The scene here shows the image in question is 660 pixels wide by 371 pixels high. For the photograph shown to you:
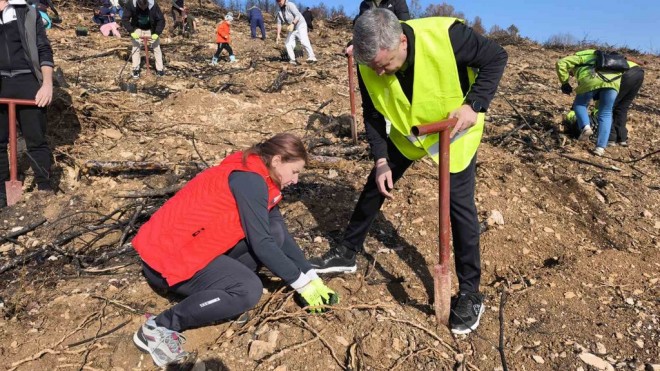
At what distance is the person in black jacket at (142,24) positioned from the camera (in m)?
7.31

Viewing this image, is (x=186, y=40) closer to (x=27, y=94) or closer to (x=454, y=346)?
(x=27, y=94)

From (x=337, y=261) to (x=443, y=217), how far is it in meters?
0.91

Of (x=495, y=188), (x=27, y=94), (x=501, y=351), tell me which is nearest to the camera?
(x=501, y=351)

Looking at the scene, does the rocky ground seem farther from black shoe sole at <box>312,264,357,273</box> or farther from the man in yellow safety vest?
the man in yellow safety vest

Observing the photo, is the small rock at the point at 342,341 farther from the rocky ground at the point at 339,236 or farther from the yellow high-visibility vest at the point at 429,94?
the yellow high-visibility vest at the point at 429,94

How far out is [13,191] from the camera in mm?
3639

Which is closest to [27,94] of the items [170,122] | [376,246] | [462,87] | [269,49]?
[170,122]

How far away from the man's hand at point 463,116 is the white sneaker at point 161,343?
5.25ft

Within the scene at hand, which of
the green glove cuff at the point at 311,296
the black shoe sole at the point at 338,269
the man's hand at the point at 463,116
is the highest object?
the man's hand at the point at 463,116

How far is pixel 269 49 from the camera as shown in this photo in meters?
11.3

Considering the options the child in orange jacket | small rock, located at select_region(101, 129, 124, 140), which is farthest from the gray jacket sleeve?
the child in orange jacket

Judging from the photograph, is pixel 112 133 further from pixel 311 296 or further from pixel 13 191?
pixel 311 296

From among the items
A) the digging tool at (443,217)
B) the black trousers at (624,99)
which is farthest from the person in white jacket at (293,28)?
the digging tool at (443,217)

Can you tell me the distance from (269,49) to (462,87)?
971 cm
